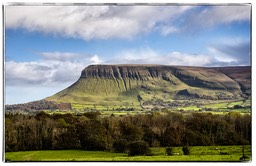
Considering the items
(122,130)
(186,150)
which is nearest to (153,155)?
(186,150)

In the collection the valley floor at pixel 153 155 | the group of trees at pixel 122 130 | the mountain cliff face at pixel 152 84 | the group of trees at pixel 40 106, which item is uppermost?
the mountain cliff face at pixel 152 84

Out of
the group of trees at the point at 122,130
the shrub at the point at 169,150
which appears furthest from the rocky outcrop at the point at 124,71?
the shrub at the point at 169,150

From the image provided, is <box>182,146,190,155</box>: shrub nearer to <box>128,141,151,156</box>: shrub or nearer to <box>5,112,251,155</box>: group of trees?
<box>5,112,251,155</box>: group of trees

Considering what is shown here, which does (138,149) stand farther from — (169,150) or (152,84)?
(152,84)

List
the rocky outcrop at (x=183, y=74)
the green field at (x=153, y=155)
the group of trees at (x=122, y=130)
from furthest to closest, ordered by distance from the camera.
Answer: the group of trees at (x=122, y=130) → the rocky outcrop at (x=183, y=74) → the green field at (x=153, y=155)

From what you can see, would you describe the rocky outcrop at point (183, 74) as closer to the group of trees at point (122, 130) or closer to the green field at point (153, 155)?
the group of trees at point (122, 130)

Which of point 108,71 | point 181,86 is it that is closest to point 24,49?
point 108,71

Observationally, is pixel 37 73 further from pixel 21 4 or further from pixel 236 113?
pixel 236 113
